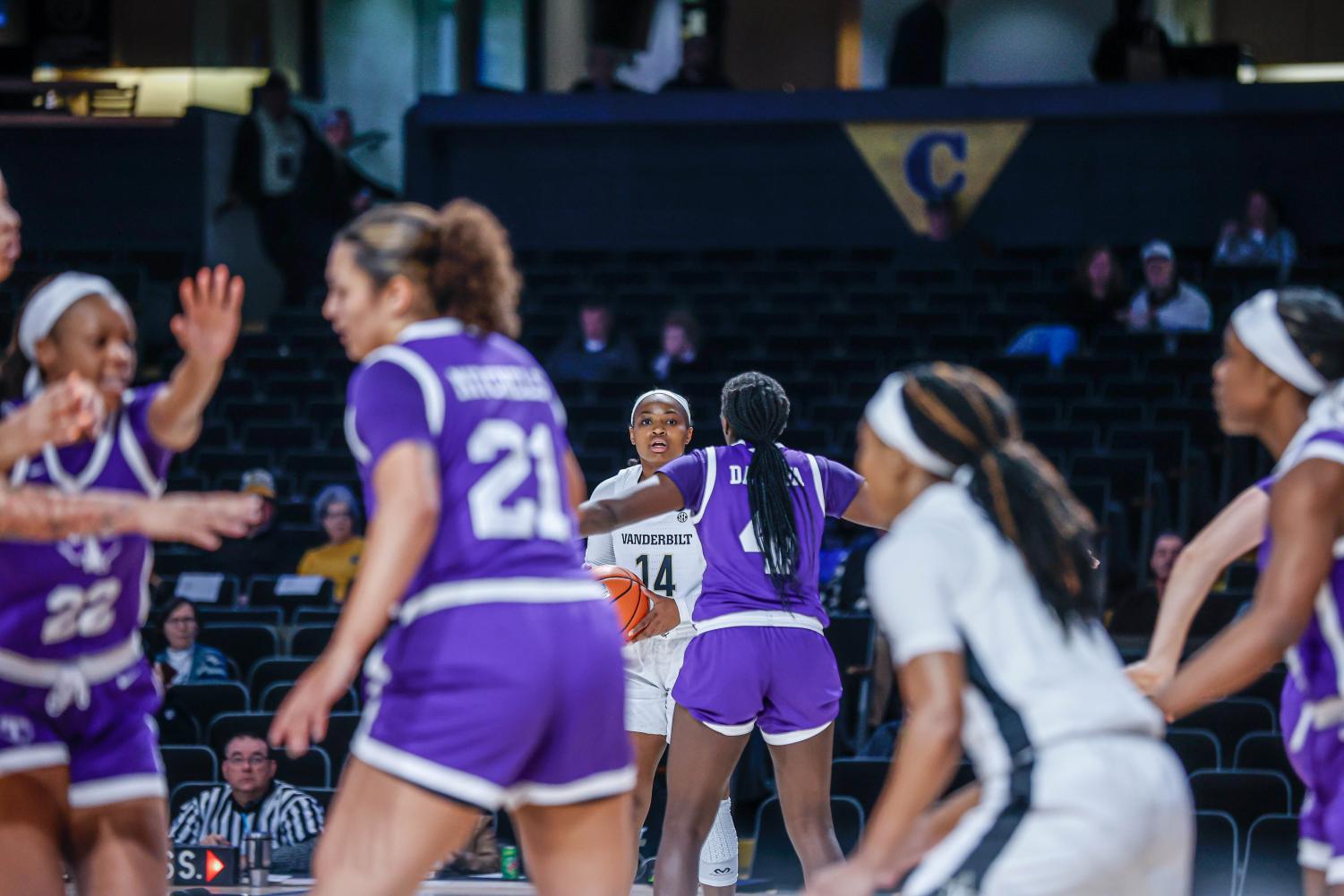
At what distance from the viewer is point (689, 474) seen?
529 cm

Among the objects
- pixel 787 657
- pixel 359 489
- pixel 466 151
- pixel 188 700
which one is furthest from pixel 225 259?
pixel 787 657

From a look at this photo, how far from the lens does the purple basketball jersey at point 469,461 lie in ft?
10.3

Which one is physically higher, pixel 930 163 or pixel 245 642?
pixel 930 163

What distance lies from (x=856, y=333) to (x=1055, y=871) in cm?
1020

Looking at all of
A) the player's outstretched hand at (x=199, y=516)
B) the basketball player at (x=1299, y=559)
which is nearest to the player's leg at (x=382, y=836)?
the player's outstretched hand at (x=199, y=516)

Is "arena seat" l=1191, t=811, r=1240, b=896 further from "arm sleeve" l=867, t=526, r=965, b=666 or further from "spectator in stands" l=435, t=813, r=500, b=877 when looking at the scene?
"arm sleeve" l=867, t=526, r=965, b=666

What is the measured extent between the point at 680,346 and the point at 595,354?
669 mm

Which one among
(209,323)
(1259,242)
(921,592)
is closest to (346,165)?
(1259,242)

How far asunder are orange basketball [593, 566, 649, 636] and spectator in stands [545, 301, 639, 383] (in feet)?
21.5

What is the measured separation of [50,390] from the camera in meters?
3.33

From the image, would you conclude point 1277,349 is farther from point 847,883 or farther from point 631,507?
point 631,507

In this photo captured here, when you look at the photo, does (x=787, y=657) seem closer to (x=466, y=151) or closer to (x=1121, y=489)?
(x=1121, y=489)

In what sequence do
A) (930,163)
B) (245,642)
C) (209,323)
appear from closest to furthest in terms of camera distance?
1. (209,323)
2. (245,642)
3. (930,163)

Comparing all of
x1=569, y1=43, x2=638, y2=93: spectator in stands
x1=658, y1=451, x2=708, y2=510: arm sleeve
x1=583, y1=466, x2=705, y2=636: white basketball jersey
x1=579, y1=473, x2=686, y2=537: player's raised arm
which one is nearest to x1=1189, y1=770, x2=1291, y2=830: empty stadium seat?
x1=583, y1=466, x2=705, y2=636: white basketball jersey
